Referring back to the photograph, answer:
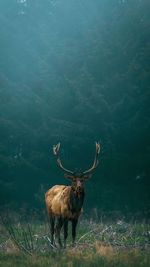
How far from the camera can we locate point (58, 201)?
44.9 ft

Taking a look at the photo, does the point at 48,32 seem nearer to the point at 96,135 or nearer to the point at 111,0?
the point at 111,0

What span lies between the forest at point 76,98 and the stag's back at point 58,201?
37.4 feet

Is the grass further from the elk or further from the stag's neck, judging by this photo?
the stag's neck

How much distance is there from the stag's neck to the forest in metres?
12.4

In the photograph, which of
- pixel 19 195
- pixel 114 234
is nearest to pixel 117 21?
pixel 19 195

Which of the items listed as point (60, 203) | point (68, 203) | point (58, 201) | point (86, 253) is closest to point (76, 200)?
point (68, 203)

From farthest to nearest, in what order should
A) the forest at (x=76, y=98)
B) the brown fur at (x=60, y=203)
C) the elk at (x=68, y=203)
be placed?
1. the forest at (x=76, y=98)
2. the brown fur at (x=60, y=203)
3. the elk at (x=68, y=203)

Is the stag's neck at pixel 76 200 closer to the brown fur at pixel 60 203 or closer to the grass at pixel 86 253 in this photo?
the brown fur at pixel 60 203

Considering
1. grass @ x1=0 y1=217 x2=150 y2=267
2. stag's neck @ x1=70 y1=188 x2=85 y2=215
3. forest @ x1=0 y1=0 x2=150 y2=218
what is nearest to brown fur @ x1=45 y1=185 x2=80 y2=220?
stag's neck @ x1=70 y1=188 x2=85 y2=215

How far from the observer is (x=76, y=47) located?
30391 millimetres

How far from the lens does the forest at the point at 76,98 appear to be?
90.1 feet

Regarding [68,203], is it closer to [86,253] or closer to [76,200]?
[76,200]

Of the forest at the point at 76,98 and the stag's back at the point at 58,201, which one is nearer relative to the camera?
the stag's back at the point at 58,201

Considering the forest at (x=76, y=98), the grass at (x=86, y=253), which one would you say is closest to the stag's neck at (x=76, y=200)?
the grass at (x=86, y=253)
